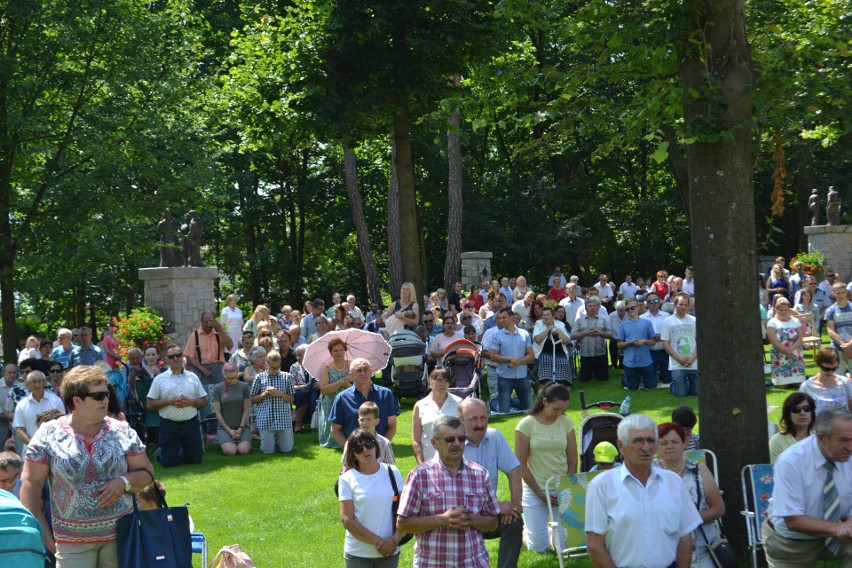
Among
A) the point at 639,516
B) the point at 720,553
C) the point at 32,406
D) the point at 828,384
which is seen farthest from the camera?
the point at 32,406

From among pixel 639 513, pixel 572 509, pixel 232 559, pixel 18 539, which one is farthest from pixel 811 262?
pixel 18 539

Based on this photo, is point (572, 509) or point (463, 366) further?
point (463, 366)

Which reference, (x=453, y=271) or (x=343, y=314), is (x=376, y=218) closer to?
(x=453, y=271)

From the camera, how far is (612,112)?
986cm

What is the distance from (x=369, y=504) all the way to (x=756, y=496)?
118 inches

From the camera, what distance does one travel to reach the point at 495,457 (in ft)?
26.1

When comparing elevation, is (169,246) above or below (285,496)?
above

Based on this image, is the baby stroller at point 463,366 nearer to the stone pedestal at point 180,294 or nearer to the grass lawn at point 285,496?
the grass lawn at point 285,496

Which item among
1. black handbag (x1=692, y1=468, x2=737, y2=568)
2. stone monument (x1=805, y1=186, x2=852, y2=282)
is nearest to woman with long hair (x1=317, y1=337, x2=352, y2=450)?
black handbag (x1=692, y1=468, x2=737, y2=568)

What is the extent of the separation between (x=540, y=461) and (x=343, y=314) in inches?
424

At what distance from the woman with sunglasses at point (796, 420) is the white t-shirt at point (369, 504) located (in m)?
3.30

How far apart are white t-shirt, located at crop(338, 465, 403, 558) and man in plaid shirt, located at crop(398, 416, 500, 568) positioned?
57 centimetres

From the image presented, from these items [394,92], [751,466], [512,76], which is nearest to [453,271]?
[394,92]

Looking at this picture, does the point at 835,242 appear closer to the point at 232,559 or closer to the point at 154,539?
the point at 232,559
